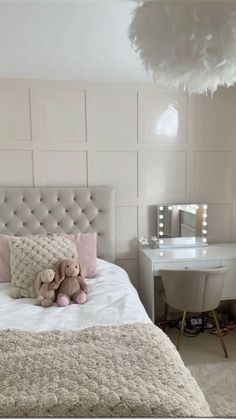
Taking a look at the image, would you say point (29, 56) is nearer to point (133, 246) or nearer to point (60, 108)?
point (60, 108)

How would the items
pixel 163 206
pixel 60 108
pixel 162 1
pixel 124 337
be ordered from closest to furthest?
pixel 162 1 < pixel 124 337 < pixel 60 108 < pixel 163 206

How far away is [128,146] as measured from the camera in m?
2.90

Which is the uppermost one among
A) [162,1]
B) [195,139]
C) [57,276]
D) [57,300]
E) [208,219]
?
[162,1]

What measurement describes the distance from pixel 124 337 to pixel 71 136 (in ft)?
6.17

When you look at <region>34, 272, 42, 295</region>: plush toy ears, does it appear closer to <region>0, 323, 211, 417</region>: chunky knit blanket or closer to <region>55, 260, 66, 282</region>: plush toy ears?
<region>55, 260, 66, 282</region>: plush toy ears

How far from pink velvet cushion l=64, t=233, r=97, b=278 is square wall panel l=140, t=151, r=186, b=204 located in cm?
69

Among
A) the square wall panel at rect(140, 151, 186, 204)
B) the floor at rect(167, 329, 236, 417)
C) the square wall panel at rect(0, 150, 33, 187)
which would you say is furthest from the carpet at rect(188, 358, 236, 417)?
the square wall panel at rect(0, 150, 33, 187)

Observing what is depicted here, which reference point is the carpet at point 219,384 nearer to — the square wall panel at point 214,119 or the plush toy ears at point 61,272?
the plush toy ears at point 61,272

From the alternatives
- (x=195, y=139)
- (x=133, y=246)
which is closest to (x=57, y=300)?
(x=133, y=246)

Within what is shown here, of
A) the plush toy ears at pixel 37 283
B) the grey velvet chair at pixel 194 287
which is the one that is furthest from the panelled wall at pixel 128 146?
the plush toy ears at pixel 37 283

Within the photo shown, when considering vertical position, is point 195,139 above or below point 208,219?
above

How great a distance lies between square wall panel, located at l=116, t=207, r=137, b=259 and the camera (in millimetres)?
2973

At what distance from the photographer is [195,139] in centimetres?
301

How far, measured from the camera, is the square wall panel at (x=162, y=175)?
9.73 ft
